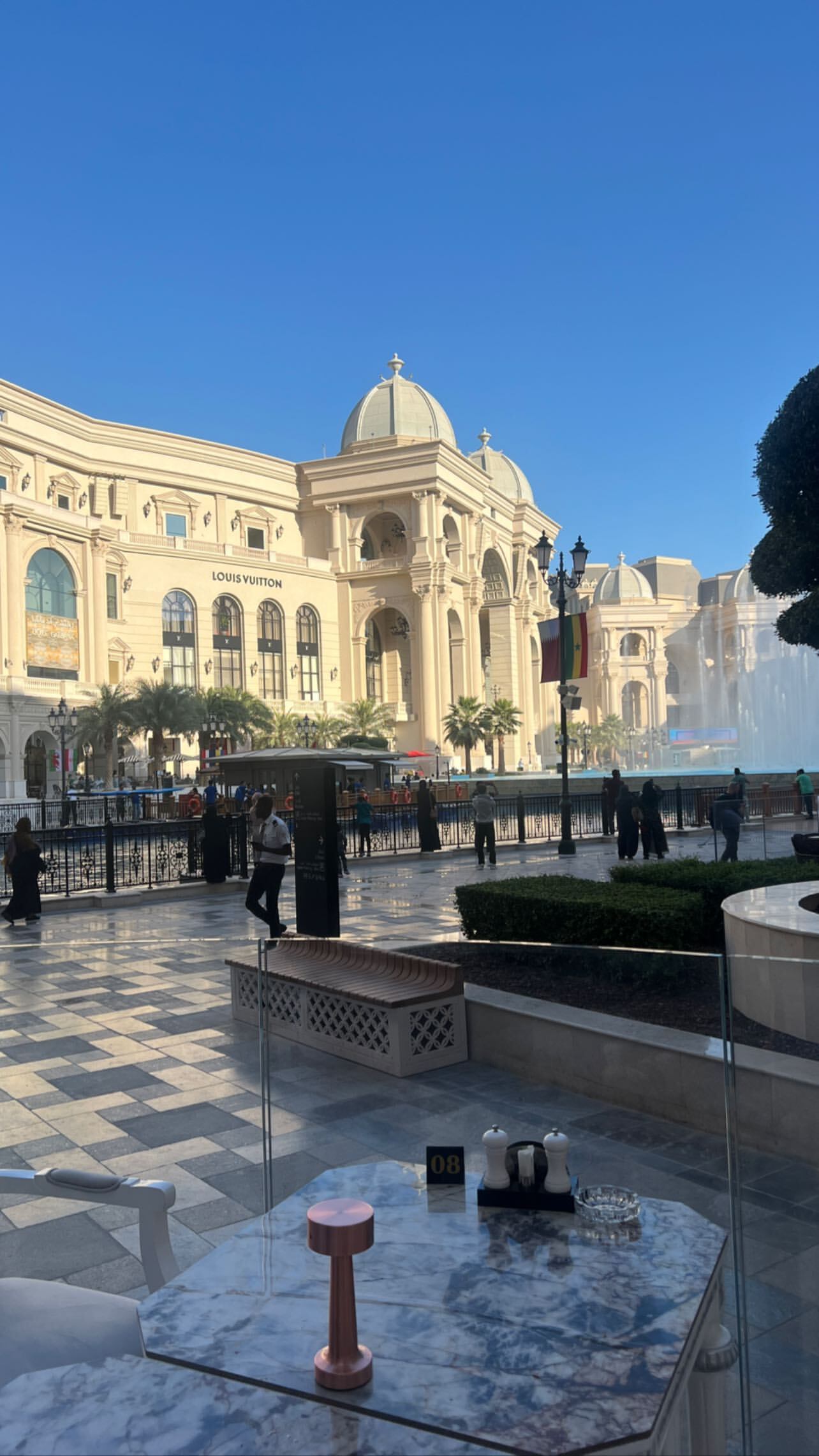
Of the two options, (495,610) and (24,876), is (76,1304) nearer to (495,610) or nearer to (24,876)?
(24,876)

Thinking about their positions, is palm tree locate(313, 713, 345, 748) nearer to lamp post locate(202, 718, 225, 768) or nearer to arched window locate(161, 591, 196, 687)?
lamp post locate(202, 718, 225, 768)

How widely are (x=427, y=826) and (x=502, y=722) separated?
50.0m

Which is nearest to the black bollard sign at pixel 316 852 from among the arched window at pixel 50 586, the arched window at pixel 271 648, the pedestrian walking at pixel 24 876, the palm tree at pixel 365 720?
the pedestrian walking at pixel 24 876

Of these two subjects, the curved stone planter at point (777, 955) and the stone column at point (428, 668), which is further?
the stone column at point (428, 668)

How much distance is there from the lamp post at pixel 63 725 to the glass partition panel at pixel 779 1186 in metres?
28.1

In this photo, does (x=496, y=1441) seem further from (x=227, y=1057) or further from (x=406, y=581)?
Result: (x=406, y=581)

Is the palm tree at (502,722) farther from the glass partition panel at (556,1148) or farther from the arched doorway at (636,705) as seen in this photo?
the glass partition panel at (556,1148)

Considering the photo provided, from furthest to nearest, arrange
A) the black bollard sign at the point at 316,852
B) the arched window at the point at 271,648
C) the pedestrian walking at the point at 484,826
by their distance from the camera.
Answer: the arched window at the point at 271,648 < the pedestrian walking at the point at 484,826 < the black bollard sign at the point at 316,852

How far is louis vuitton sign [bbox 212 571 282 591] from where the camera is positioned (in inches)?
2687

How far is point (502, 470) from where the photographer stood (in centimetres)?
9956

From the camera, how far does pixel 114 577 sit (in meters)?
63.5

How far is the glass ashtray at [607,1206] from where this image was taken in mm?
2416

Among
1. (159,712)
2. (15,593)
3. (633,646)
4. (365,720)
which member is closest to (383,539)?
(365,720)

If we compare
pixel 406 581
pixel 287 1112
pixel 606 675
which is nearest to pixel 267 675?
pixel 406 581
